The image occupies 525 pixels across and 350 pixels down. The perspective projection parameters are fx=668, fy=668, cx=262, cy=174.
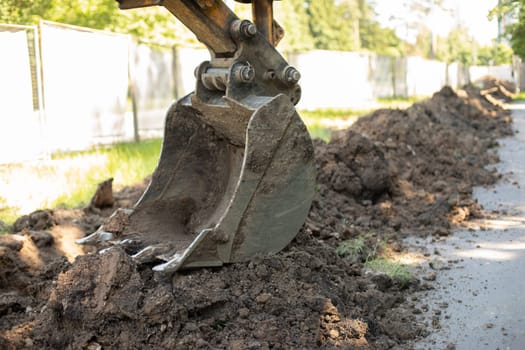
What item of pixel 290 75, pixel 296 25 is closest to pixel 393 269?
pixel 290 75

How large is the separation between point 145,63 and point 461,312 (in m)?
10.6

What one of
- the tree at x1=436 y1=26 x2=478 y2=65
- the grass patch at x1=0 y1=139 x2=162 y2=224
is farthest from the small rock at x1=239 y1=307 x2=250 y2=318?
the tree at x1=436 y1=26 x2=478 y2=65

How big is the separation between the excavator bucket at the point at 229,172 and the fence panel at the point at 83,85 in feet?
19.7

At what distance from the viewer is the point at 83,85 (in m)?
11.4

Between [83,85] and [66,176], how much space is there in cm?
315

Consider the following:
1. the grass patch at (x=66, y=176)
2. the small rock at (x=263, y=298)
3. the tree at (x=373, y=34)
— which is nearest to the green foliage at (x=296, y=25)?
the tree at (x=373, y=34)

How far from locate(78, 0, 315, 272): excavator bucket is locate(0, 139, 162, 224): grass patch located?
1988mm

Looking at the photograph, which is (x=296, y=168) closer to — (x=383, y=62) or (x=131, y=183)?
(x=131, y=183)

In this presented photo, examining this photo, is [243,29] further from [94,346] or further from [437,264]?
[437,264]

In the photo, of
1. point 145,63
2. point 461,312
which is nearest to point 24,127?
point 145,63

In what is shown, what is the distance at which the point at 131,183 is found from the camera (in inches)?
310

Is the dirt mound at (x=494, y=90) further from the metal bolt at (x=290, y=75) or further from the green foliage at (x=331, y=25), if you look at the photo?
the green foliage at (x=331, y=25)

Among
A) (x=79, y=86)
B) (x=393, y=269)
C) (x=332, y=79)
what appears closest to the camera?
(x=393, y=269)

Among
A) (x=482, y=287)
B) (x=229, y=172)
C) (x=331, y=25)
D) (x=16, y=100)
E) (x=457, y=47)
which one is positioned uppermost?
(x=331, y=25)
